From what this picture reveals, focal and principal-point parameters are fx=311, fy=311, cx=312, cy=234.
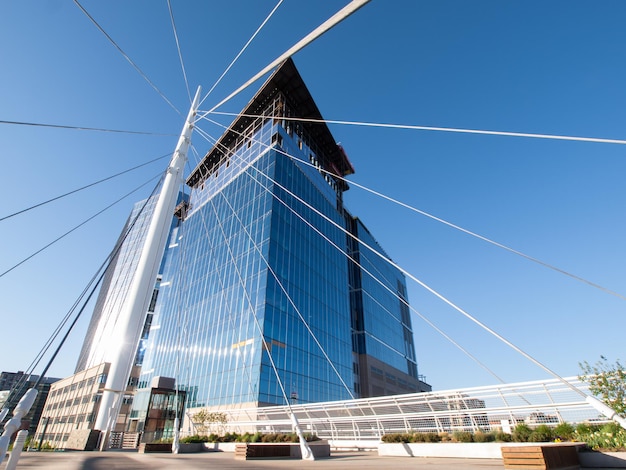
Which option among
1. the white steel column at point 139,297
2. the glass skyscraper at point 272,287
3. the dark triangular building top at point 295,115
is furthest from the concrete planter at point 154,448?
the dark triangular building top at point 295,115

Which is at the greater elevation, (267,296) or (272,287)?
(272,287)

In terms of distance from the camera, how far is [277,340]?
37.3 metres

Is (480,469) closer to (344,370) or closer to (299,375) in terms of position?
(299,375)

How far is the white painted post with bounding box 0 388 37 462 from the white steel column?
374 centimetres

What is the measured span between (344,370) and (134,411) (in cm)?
3281

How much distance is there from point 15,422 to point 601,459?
497 inches

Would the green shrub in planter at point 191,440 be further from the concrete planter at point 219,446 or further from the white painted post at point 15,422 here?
the white painted post at point 15,422

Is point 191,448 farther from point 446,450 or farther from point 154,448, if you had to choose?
point 446,450


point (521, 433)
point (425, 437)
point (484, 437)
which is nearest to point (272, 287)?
point (425, 437)

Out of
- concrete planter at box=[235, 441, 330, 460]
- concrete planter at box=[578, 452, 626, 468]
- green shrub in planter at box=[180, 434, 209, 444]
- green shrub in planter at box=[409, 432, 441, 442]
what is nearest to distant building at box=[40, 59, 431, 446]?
green shrub in planter at box=[180, 434, 209, 444]

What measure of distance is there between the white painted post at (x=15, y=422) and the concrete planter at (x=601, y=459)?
12.1 m

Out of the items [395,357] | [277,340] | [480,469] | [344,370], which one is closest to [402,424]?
[480,469]

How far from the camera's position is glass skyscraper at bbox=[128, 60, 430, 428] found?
124 feet

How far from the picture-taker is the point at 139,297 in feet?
34.5
